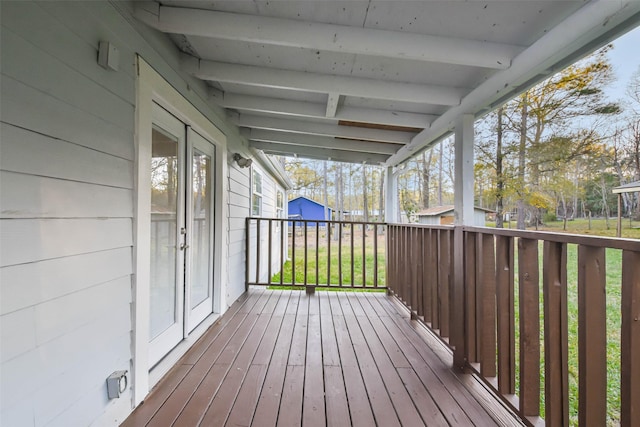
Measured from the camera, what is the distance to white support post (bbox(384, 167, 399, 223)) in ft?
13.7

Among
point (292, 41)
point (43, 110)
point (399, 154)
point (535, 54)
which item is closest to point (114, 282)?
point (43, 110)

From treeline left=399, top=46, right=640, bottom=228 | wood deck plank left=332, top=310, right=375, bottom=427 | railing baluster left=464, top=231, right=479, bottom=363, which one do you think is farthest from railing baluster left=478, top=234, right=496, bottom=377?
wood deck plank left=332, top=310, right=375, bottom=427

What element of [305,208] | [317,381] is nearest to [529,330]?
[317,381]

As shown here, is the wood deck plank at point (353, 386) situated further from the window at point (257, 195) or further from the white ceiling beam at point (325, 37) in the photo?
the window at point (257, 195)

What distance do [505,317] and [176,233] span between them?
2242 mm

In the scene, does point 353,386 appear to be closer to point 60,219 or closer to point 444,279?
point 444,279

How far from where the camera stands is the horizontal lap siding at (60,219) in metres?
0.93

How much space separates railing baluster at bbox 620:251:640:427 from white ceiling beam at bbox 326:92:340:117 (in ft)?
6.33

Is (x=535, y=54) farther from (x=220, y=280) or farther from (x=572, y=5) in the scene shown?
(x=220, y=280)

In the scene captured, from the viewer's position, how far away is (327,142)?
3809 millimetres

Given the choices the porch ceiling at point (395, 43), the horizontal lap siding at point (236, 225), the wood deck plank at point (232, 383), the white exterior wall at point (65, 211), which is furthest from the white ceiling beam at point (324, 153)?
the white exterior wall at point (65, 211)

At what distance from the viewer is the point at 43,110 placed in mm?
1035

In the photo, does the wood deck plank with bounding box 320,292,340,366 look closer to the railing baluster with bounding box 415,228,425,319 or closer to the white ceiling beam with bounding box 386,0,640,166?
the railing baluster with bounding box 415,228,425,319

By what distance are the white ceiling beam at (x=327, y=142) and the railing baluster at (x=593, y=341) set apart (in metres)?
2.95
